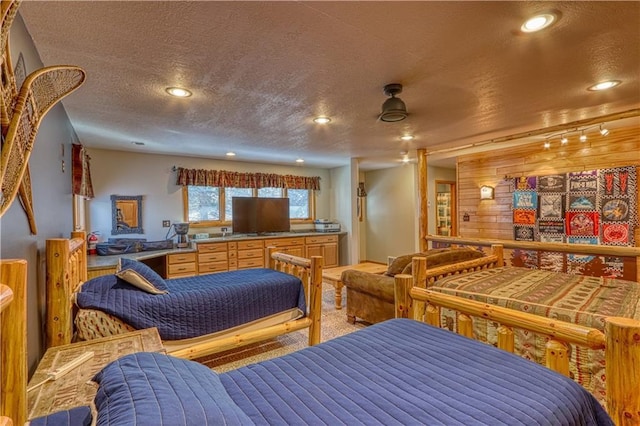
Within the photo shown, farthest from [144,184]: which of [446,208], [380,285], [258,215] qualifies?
[446,208]

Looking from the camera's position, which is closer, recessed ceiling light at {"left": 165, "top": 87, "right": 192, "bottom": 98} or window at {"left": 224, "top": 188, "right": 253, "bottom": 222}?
recessed ceiling light at {"left": 165, "top": 87, "right": 192, "bottom": 98}

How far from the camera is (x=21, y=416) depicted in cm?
92

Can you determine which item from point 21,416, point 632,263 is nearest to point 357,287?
point 21,416

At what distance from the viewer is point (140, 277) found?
2.43 m

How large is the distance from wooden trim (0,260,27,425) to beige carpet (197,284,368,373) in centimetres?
190

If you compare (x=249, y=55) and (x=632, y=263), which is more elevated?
(x=249, y=55)

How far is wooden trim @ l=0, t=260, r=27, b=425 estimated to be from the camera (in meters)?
0.86

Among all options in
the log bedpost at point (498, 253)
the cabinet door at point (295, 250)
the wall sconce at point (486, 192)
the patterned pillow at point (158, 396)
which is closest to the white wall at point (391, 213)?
the wall sconce at point (486, 192)

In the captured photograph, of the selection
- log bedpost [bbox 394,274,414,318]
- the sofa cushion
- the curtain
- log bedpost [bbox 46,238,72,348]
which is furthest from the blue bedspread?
the curtain

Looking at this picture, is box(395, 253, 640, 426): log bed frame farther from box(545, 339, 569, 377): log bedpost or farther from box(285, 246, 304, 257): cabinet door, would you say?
box(285, 246, 304, 257): cabinet door

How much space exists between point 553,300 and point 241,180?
5.20 metres

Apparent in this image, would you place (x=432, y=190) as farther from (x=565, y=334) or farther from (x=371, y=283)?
(x=565, y=334)

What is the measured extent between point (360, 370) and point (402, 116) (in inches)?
76.8

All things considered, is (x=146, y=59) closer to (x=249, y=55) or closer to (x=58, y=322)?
(x=249, y=55)
